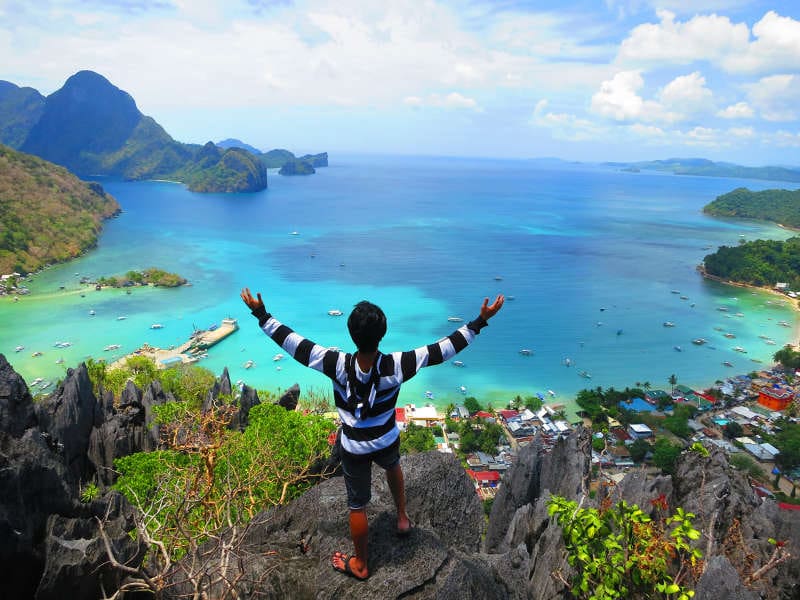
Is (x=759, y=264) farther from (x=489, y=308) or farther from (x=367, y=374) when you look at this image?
(x=367, y=374)

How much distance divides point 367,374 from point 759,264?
3542 inches

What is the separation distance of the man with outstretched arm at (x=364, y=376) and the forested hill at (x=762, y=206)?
153783 millimetres

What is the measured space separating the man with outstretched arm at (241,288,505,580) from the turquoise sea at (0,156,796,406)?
1443 inches

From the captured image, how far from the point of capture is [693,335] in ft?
180

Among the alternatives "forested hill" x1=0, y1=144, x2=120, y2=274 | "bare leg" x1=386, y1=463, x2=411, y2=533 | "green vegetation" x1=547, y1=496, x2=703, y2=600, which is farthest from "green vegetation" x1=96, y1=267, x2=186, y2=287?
"green vegetation" x1=547, y1=496, x2=703, y2=600

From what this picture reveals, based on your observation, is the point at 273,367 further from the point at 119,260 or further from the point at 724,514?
the point at 119,260

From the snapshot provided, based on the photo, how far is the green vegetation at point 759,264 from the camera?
2830 inches

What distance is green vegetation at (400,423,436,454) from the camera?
27.9 m

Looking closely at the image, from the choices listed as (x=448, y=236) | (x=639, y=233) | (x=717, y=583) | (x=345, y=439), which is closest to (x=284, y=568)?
(x=345, y=439)

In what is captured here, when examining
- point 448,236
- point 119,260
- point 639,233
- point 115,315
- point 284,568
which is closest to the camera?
point 284,568

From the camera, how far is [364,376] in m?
3.99

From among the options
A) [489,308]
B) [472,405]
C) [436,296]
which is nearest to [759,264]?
[436,296]

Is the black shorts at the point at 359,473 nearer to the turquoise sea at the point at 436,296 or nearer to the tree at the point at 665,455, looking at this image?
the tree at the point at 665,455

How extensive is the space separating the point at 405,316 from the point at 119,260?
50.6 metres
